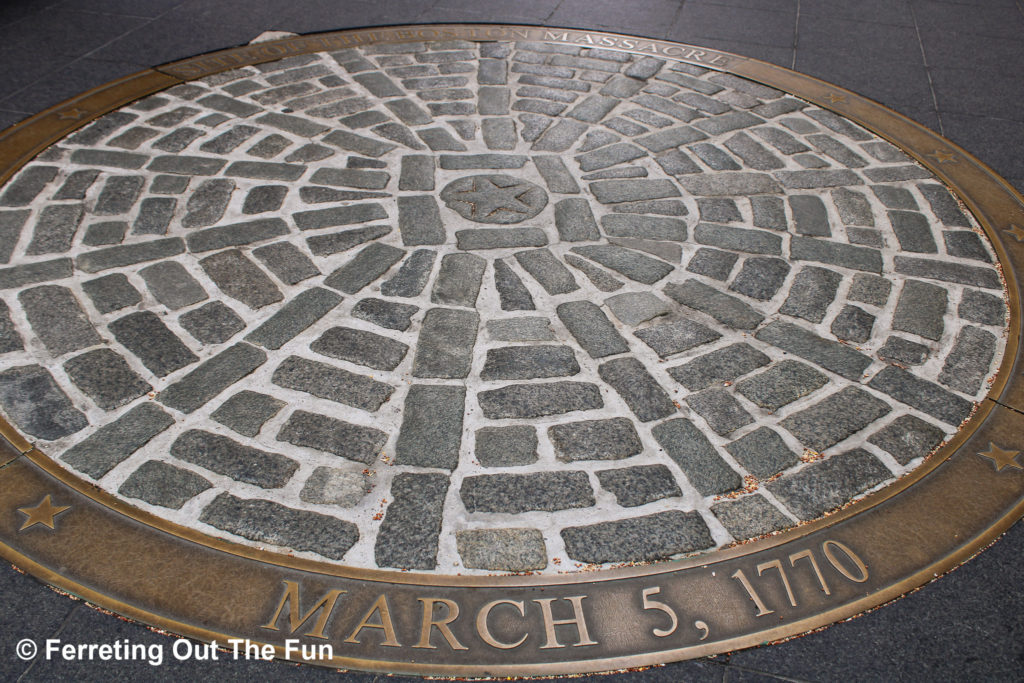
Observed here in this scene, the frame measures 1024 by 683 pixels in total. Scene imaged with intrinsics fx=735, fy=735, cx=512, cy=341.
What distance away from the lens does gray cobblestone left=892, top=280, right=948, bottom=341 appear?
3131 mm

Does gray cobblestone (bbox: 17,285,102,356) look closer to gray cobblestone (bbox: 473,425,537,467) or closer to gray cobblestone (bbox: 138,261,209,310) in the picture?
gray cobblestone (bbox: 138,261,209,310)

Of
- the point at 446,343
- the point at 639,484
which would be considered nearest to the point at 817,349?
the point at 639,484

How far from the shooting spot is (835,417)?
2.74 meters

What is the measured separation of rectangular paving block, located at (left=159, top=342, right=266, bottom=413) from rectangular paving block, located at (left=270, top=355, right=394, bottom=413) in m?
0.13

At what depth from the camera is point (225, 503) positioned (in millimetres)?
2379

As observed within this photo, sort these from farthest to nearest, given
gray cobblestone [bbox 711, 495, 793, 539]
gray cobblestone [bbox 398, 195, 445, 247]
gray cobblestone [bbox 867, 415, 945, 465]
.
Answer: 1. gray cobblestone [bbox 398, 195, 445, 247]
2. gray cobblestone [bbox 867, 415, 945, 465]
3. gray cobblestone [bbox 711, 495, 793, 539]

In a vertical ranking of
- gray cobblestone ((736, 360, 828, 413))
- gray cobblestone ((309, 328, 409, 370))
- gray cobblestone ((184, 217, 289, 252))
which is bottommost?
gray cobblestone ((736, 360, 828, 413))

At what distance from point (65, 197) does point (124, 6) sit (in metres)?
3.27

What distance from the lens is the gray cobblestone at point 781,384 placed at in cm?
280

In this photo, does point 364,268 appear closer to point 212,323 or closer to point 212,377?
point 212,323

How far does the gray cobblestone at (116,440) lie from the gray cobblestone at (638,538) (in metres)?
1.51

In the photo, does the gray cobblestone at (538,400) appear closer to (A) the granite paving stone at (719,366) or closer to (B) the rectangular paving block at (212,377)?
(A) the granite paving stone at (719,366)

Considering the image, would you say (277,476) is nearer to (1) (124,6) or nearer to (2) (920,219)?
(2) (920,219)

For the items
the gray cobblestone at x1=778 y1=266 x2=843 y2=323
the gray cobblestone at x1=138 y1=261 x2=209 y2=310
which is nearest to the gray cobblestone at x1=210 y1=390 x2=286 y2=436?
the gray cobblestone at x1=138 y1=261 x2=209 y2=310
